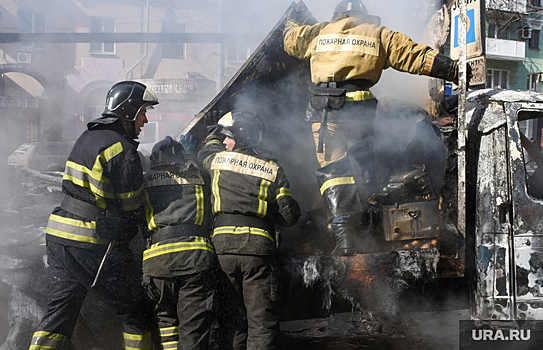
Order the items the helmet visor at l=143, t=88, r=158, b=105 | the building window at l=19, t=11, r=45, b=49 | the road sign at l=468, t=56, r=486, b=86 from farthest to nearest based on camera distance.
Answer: the building window at l=19, t=11, r=45, b=49, the road sign at l=468, t=56, r=486, b=86, the helmet visor at l=143, t=88, r=158, b=105

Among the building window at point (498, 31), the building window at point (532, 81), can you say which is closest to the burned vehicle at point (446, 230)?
the building window at point (498, 31)

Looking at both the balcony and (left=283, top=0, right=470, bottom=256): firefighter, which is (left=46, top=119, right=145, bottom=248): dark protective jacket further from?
the balcony

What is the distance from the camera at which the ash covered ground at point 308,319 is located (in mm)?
2338

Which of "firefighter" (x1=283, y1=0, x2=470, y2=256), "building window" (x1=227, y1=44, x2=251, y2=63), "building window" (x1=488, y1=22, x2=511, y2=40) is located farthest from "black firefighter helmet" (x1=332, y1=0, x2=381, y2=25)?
"building window" (x1=488, y1=22, x2=511, y2=40)

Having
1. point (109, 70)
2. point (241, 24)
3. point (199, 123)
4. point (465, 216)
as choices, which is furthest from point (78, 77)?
point (465, 216)

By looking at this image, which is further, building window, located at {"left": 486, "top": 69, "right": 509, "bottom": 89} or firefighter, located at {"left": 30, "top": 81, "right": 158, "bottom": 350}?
building window, located at {"left": 486, "top": 69, "right": 509, "bottom": 89}

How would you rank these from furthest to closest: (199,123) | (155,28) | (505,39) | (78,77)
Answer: (505,39), (78,77), (155,28), (199,123)

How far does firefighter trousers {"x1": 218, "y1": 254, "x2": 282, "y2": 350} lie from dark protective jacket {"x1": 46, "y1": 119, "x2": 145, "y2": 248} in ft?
2.26

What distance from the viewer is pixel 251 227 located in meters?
2.44

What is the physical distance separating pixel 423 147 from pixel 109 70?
16.8m

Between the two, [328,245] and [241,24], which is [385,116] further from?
[241,24]

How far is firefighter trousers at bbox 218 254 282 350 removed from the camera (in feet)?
7.68

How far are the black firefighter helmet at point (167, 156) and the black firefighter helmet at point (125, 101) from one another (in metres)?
0.31

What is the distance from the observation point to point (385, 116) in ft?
11.5
